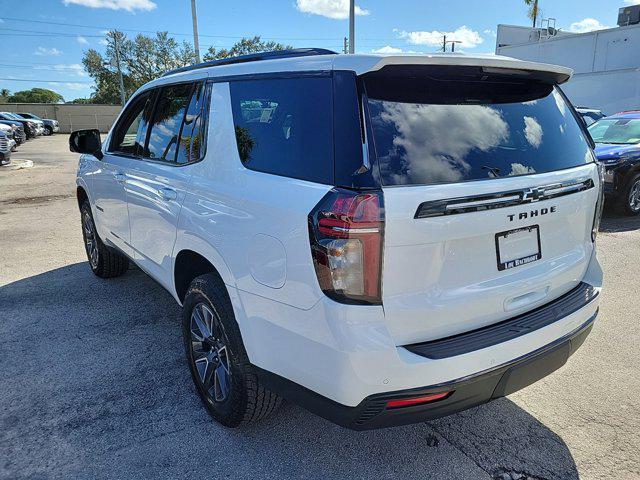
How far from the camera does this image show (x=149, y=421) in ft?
9.30

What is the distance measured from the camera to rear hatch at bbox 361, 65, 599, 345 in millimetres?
1916

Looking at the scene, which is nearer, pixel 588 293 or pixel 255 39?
pixel 588 293

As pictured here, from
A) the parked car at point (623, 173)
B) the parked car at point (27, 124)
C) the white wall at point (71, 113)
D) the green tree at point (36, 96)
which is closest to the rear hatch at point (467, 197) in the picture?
the parked car at point (623, 173)

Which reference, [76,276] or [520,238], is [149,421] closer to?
[520,238]

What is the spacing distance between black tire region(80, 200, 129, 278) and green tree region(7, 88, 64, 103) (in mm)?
87933

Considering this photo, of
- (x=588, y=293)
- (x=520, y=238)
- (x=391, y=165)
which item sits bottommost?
(x=588, y=293)

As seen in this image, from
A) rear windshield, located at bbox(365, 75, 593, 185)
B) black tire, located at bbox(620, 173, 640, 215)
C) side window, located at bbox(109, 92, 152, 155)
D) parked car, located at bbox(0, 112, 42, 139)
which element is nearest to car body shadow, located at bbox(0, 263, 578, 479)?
rear windshield, located at bbox(365, 75, 593, 185)

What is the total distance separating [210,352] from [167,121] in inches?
65.1

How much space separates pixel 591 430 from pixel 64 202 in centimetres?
1019

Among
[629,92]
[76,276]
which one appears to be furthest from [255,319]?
[629,92]

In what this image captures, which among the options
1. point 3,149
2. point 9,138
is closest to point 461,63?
point 3,149

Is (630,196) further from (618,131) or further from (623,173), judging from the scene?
(618,131)

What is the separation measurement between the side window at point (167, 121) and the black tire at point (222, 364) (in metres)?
1.01

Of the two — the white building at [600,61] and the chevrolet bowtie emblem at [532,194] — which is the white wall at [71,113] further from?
the chevrolet bowtie emblem at [532,194]
